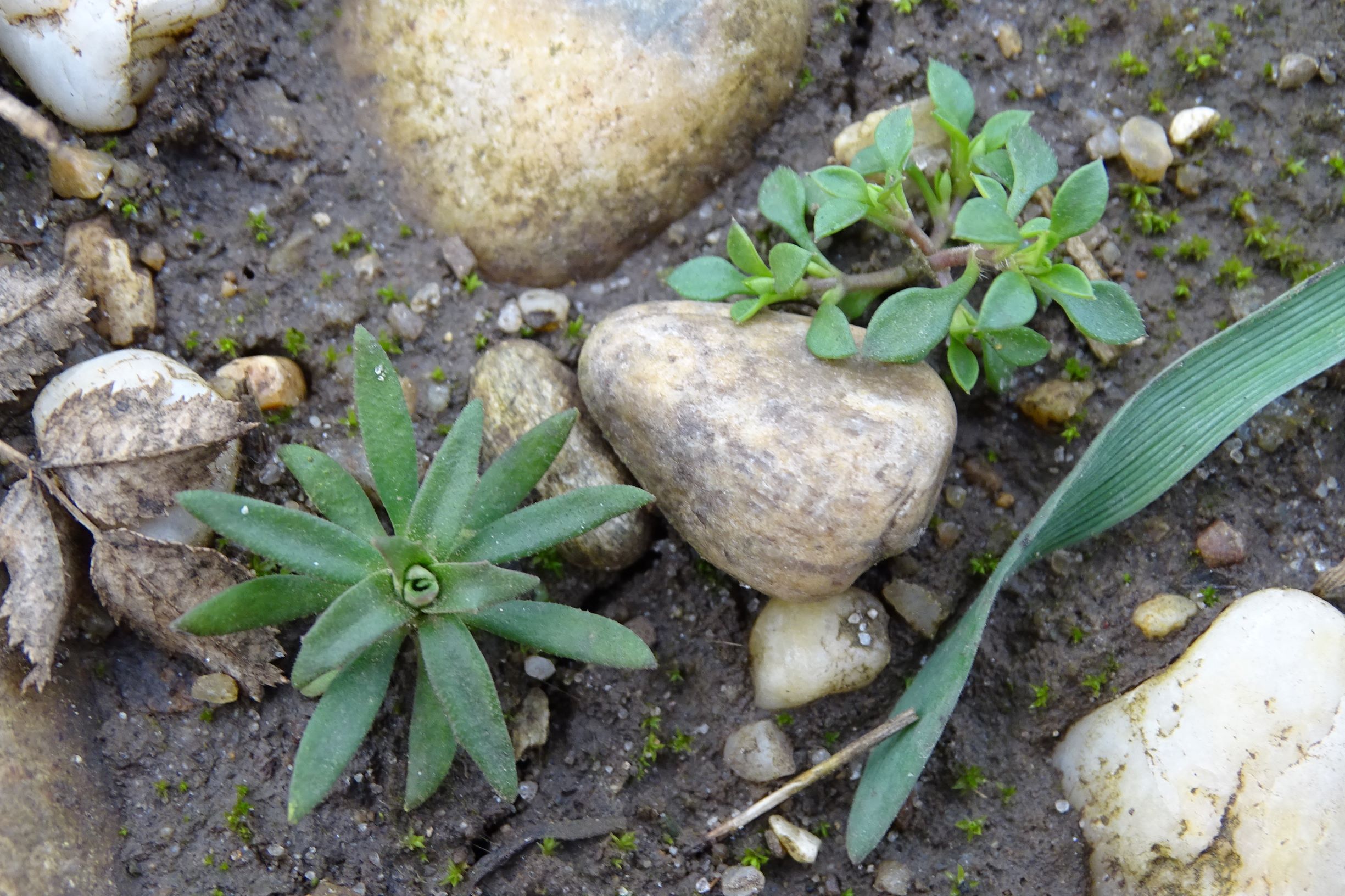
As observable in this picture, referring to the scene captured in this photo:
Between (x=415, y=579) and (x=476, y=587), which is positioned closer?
(x=476, y=587)

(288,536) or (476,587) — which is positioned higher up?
(288,536)

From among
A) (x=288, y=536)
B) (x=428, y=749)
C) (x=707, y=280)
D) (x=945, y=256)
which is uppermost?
(x=288, y=536)

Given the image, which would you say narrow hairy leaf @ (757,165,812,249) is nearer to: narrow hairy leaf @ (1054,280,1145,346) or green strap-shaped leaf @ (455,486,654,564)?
narrow hairy leaf @ (1054,280,1145,346)

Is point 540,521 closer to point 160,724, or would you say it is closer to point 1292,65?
point 160,724

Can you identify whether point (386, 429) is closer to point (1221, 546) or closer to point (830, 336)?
point (830, 336)

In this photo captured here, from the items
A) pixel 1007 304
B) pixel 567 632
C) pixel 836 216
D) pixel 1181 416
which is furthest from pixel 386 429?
pixel 1181 416

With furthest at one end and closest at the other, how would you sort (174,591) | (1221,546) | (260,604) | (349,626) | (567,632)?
(1221,546) → (174,591) → (567,632) → (260,604) → (349,626)

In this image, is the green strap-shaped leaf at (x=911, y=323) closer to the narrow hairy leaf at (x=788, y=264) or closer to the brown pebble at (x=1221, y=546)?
the narrow hairy leaf at (x=788, y=264)
